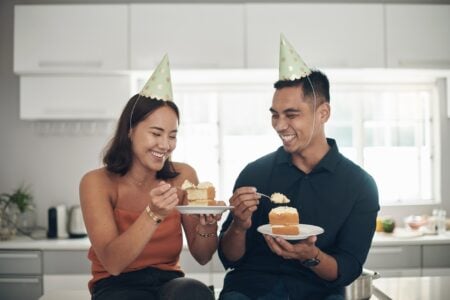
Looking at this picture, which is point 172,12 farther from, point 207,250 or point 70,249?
point 207,250

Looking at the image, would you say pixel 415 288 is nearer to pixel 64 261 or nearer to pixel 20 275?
pixel 64 261

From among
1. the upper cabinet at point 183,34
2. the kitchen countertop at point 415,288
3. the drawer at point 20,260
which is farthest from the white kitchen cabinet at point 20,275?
the kitchen countertop at point 415,288

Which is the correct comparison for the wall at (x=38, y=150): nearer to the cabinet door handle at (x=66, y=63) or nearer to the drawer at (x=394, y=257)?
the cabinet door handle at (x=66, y=63)

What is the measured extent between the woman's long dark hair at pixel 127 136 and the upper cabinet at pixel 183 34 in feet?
4.77

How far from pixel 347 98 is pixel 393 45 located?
0.70 metres

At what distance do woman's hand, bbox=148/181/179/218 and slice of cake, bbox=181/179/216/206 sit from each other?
0.63 feet

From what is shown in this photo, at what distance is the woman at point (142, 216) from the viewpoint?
1595 mm

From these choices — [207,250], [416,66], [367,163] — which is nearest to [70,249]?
[207,250]

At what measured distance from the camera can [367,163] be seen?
3965 mm

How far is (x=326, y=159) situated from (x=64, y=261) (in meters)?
2.01

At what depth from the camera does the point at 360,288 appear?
5.98ft

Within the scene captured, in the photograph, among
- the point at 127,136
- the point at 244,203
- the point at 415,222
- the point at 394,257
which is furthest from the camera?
the point at 415,222

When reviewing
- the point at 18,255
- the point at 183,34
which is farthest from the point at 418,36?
the point at 18,255

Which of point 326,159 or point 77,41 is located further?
point 77,41
